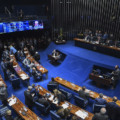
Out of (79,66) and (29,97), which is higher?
(29,97)

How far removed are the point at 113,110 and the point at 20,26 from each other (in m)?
12.9

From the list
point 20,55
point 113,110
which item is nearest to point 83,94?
point 113,110

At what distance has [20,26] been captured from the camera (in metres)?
15.5

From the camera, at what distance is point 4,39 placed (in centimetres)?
1581

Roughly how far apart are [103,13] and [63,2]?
5.04 meters

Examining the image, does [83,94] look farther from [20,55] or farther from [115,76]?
[20,55]

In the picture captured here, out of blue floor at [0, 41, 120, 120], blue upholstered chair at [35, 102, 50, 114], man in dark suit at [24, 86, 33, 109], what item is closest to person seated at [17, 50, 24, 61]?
blue floor at [0, 41, 120, 120]

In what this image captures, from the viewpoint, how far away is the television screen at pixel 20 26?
14.4 m

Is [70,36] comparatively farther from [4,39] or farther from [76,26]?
[4,39]

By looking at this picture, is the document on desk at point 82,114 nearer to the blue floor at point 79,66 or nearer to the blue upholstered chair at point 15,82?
the blue floor at point 79,66

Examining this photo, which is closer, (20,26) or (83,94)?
(83,94)

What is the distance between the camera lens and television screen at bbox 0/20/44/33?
47.4 ft

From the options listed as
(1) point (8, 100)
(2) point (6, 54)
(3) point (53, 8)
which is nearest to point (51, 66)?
(2) point (6, 54)

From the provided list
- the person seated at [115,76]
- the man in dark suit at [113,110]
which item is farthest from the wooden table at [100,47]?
the man in dark suit at [113,110]
